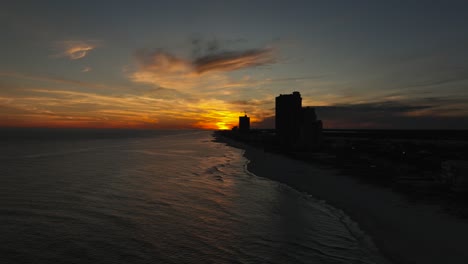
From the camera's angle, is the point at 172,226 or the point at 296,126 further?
the point at 296,126

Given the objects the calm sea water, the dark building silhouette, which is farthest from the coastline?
the dark building silhouette

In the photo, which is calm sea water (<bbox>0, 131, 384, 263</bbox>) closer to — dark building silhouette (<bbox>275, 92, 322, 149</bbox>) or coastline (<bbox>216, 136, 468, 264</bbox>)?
coastline (<bbox>216, 136, 468, 264</bbox>)

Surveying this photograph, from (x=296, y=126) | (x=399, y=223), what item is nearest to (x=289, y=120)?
(x=296, y=126)

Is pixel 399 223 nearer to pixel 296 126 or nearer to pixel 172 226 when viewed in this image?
pixel 172 226

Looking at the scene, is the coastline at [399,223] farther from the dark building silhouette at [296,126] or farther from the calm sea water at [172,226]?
the dark building silhouette at [296,126]

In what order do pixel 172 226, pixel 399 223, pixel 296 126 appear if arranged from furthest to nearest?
pixel 296 126 → pixel 172 226 → pixel 399 223

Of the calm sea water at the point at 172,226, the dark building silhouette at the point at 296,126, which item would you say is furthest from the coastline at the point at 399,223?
the dark building silhouette at the point at 296,126

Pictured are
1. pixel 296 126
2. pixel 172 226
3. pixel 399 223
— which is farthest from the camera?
pixel 296 126

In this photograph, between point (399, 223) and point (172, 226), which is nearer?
point (399, 223)

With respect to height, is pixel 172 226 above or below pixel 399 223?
below

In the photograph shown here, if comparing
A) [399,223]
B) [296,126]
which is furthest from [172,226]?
[296,126]

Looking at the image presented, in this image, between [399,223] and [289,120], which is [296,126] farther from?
[399,223]
